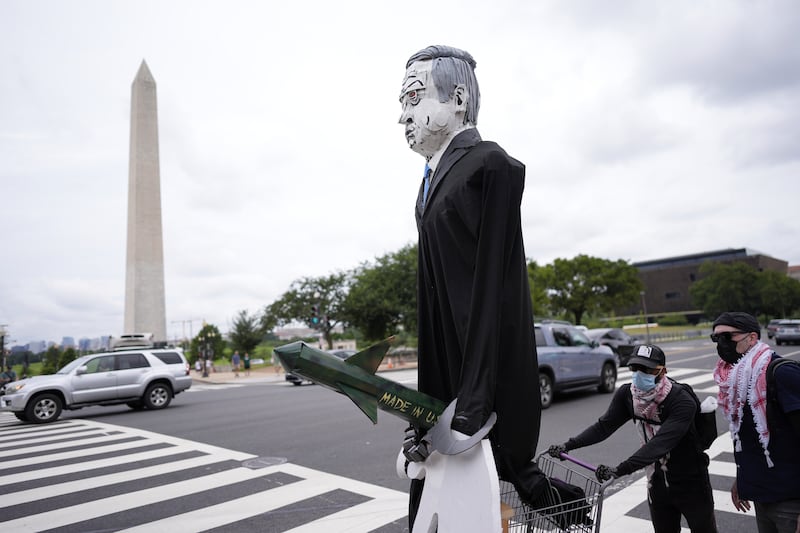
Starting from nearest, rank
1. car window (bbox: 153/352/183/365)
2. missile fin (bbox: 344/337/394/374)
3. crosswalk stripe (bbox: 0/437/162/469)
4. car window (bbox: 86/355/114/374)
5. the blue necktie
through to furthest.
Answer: missile fin (bbox: 344/337/394/374)
the blue necktie
crosswalk stripe (bbox: 0/437/162/469)
car window (bbox: 86/355/114/374)
car window (bbox: 153/352/183/365)

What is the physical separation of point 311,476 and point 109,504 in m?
2.17

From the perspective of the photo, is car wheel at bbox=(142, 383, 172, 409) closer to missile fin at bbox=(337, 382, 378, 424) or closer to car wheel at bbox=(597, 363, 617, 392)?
car wheel at bbox=(597, 363, 617, 392)

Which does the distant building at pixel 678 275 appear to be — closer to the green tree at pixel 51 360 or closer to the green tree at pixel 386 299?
the green tree at pixel 386 299

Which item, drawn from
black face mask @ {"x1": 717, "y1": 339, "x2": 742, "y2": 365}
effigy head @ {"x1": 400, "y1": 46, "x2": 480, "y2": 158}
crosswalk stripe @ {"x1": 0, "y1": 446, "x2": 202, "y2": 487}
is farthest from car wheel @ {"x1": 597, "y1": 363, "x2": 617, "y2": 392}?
effigy head @ {"x1": 400, "y1": 46, "x2": 480, "y2": 158}

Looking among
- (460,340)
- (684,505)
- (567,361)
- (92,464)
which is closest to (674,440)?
(684,505)

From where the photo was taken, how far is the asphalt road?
616cm

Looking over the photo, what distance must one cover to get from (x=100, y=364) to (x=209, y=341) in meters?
34.3

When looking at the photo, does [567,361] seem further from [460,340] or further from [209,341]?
[209,341]

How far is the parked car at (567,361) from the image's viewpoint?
11.0m

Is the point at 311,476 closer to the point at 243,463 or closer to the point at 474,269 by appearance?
the point at 243,463

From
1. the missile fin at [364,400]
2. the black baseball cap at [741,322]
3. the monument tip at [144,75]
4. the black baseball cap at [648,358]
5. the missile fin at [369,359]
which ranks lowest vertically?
the black baseball cap at [648,358]

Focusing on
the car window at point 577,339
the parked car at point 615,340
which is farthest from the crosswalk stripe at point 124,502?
the parked car at point 615,340

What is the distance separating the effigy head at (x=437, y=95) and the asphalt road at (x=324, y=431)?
12.4 ft

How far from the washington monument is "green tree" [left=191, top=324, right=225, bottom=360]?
44.5ft
